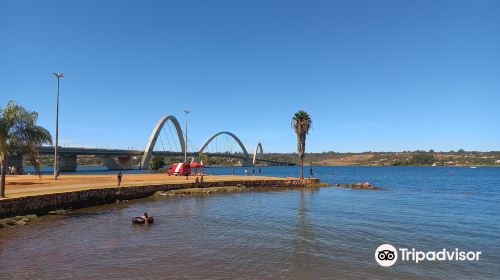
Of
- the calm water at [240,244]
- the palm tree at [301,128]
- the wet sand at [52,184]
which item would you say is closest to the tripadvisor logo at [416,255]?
the calm water at [240,244]

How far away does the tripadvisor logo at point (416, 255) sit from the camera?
1677 cm

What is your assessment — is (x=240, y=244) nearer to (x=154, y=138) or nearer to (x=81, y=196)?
(x=81, y=196)

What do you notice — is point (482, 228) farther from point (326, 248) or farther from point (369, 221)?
point (326, 248)

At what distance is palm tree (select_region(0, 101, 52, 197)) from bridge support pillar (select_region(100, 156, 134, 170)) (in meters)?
120

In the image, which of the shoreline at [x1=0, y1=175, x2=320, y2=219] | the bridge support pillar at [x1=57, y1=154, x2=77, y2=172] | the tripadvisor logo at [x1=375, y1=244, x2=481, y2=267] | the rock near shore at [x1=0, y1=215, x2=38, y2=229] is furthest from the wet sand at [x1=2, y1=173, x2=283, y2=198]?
the bridge support pillar at [x1=57, y1=154, x2=77, y2=172]

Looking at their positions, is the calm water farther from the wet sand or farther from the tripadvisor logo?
the wet sand

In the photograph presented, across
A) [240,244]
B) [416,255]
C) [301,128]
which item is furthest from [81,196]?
[301,128]

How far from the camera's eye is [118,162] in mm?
150750

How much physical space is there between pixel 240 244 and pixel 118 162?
5507 inches

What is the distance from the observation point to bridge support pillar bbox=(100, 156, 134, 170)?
487 feet

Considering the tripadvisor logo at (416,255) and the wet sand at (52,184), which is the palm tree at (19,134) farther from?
the tripadvisor logo at (416,255)

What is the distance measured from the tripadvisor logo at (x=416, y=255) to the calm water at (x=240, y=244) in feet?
1.28

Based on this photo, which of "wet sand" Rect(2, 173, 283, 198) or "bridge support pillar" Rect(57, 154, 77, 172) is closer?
"wet sand" Rect(2, 173, 283, 198)

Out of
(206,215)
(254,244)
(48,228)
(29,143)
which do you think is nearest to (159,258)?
(254,244)
